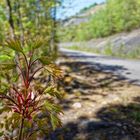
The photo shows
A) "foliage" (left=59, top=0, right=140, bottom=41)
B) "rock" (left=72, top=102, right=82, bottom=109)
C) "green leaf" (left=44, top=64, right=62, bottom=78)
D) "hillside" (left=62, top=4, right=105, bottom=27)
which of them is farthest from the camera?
"foliage" (left=59, top=0, right=140, bottom=41)

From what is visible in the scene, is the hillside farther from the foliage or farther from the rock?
the rock

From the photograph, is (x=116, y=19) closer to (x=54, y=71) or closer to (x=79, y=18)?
(x=79, y=18)

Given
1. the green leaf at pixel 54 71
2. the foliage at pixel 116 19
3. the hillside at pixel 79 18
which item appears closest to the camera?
the green leaf at pixel 54 71

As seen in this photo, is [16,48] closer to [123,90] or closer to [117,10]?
[123,90]

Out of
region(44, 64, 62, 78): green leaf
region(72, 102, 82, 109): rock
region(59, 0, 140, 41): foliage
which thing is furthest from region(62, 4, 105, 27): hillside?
region(44, 64, 62, 78): green leaf

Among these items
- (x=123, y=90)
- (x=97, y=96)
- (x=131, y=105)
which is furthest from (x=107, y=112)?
(x=123, y=90)

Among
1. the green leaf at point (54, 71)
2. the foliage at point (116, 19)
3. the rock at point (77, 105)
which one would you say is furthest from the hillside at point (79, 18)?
the green leaf at point (54, 71)

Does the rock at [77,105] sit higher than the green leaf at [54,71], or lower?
lower

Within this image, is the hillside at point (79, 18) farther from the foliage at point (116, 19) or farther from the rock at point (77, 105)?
the rock at point (77, 105)

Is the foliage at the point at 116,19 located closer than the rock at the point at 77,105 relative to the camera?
No

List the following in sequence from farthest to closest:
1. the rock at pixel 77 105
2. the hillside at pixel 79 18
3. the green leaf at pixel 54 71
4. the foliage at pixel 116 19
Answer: the foliage at pixel 116 19
the hillside at pixel 79 18
the rock at pixel 77 105
the green leaf at pixel 54 71

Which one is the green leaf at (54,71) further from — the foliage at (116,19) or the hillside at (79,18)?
the foliage at (116,19)

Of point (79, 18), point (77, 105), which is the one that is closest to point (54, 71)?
point (77, 105)

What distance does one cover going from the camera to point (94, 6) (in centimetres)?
15088
